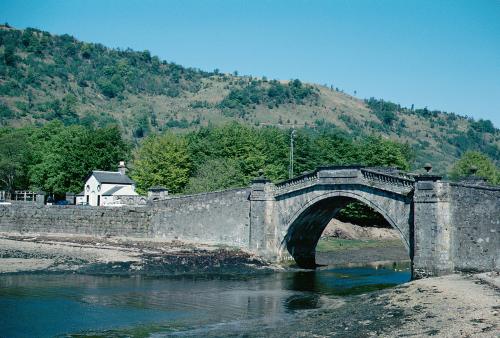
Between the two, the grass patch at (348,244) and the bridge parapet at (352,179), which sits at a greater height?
the bridge parapet at (352,179)

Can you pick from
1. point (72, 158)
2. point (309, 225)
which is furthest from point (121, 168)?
point (309, 225)

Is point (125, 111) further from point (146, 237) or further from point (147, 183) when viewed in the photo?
point (146, 237)

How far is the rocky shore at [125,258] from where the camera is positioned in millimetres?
45688

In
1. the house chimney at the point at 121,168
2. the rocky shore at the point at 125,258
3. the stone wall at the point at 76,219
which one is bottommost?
the rocky shore at the point at 125,258

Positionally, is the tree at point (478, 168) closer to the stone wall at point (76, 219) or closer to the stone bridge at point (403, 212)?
the stone bridge at point (403, 212)

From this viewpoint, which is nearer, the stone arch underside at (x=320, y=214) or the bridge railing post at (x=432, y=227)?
the bridge railing post at (x=432, y=227)

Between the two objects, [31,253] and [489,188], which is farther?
[31,253]

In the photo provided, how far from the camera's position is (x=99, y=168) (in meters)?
82.5

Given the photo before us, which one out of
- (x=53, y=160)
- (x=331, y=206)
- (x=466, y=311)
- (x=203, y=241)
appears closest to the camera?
(x=466, y=311)

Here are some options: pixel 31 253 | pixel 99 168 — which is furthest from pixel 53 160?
pixel 31 253

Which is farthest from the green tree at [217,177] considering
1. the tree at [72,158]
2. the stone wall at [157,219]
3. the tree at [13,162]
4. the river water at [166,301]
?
the tree at [13,162]

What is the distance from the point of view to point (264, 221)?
49.8 m

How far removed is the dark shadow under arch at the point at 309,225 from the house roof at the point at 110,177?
3202 centimetres

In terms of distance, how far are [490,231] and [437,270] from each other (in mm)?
3993
